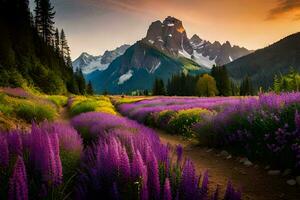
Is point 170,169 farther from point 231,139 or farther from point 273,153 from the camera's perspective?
point 231,139

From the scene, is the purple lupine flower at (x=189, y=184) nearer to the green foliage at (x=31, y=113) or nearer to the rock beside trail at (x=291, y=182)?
the rock beside trail at (x=291, y=182)

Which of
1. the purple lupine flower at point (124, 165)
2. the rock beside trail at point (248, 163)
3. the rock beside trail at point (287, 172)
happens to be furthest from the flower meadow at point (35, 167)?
the rock beside trail at point (248, 163)

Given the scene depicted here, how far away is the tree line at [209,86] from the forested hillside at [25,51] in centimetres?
3663

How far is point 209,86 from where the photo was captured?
99.9m

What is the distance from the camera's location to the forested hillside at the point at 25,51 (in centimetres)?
4622

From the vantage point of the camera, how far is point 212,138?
11.1 meters

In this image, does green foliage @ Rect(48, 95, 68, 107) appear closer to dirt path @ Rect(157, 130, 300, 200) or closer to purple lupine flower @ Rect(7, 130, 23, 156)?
dirt path @ Rect(157, 130, 300, 200)

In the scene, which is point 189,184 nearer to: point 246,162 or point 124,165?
point 124,165

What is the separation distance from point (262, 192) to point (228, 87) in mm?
103690

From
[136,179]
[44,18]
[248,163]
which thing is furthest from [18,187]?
[44,18]

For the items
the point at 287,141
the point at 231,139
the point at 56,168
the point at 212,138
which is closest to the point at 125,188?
the point at 56,168

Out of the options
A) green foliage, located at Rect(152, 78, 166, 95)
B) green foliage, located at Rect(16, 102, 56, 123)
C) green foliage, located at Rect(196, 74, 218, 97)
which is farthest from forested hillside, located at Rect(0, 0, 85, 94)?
green foliage, located at Rect(152, 78, 166, 95)

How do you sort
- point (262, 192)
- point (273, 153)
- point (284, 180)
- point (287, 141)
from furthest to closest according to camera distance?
point (273, 153)
point (287, 141)
point (284, 180)
point (262, 192)

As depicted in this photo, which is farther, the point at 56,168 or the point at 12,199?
the point at 56,168
